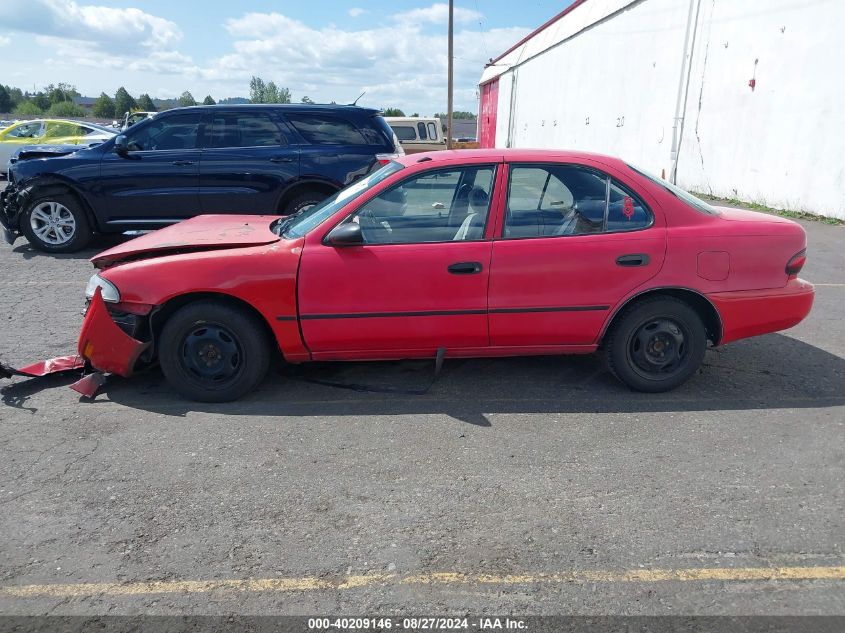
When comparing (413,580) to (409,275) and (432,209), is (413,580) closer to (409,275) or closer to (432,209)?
(409,275)

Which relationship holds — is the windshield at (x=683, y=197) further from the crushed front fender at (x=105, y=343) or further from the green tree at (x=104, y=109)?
the green tree at (x=104, y=109)

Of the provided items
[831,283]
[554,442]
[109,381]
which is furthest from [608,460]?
[831,283]

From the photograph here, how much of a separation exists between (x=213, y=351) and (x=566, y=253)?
7.88ft

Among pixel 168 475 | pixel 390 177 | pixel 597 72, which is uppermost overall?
pixel 597 72

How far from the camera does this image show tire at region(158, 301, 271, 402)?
4.23 meters

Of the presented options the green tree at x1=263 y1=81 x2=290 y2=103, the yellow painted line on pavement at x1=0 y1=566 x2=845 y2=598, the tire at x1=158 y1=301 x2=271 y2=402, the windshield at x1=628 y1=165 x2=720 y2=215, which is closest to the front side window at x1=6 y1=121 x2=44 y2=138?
the tire at x1=158 y1=301 x2=271 y2=402

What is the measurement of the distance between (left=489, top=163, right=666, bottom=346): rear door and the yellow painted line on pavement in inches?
73.9

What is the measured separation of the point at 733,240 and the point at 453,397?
212 cm

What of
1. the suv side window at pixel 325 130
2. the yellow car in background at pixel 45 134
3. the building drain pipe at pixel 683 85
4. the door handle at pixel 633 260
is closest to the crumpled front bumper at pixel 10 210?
the suv side window at pixel 325 130

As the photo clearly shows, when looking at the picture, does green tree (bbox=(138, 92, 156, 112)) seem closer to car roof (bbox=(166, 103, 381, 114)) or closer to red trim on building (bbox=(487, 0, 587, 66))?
red trim on building (bbox=(487, 0, 587, 66))

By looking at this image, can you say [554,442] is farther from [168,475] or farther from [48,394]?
[48,394]

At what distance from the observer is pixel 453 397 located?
4.42m

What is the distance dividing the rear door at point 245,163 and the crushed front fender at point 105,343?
4631mm

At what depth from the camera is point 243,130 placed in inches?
347
